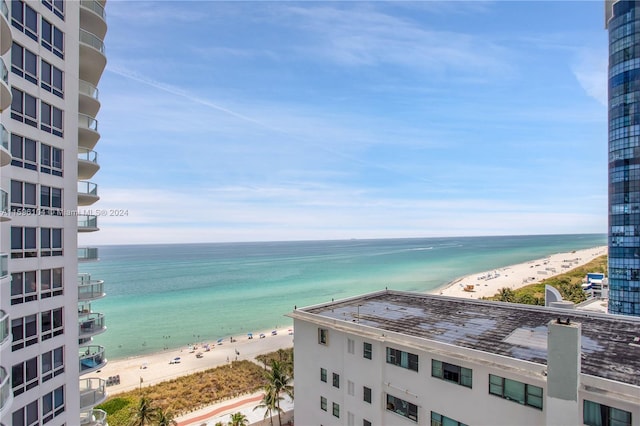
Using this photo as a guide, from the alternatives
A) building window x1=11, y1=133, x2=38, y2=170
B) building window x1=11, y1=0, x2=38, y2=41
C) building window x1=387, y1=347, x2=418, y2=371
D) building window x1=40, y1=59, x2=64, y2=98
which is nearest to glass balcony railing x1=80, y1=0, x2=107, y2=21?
building window x1=11, y1=0, x2=38, y2=41

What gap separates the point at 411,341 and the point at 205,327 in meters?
79.1

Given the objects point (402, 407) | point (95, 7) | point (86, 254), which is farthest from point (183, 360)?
point (95, 7)

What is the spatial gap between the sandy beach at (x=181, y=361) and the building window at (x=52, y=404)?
36.8 metres

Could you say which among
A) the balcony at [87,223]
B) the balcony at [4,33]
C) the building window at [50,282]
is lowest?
the building window at [50,282]

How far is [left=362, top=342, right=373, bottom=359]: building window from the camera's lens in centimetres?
2092

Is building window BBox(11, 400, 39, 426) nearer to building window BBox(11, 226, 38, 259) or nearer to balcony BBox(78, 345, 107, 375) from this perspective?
balcony BBox(78, 345, 107, 375)

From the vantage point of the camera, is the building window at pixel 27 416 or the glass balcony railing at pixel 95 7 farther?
the glass balcony railing at pixel 95 7

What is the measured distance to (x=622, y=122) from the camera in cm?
5928

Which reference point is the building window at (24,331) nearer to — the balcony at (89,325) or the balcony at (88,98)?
the balcony at (89,325)

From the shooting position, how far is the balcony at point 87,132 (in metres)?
21.2

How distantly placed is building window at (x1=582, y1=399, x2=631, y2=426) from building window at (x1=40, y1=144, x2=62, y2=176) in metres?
26.9

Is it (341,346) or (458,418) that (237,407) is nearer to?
(341,346)

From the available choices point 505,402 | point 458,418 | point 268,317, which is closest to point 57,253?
point 458,418

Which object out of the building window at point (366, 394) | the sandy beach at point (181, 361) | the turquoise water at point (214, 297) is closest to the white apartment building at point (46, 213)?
the building window at point (366, 394)
